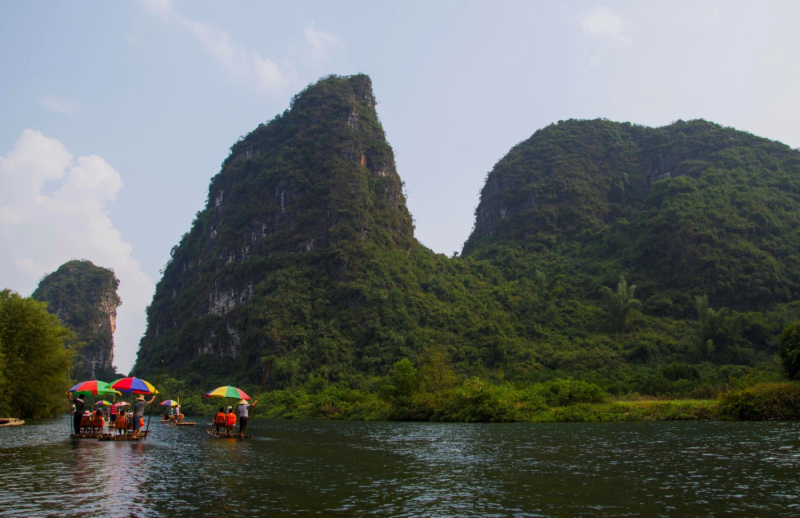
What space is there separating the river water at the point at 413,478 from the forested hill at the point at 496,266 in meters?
31.0

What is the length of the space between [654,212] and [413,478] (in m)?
102

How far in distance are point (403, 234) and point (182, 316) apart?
50.8 m

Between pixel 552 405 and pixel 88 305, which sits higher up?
pixel 88 305

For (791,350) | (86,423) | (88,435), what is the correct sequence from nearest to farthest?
(88,435) < (86,423) < (791,350)

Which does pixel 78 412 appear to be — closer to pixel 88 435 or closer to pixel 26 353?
pixel 88 435

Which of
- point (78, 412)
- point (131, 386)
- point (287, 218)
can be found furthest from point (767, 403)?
point (287, 218)

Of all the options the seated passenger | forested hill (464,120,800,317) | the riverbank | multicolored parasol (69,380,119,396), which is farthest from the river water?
forested hill (464,120,800,317)

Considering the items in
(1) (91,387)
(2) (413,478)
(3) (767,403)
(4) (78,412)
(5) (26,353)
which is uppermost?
(5) (26,353)

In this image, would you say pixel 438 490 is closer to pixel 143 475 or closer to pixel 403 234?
pixel 143 475

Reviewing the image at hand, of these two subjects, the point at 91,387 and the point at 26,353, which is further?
the point at 26,353

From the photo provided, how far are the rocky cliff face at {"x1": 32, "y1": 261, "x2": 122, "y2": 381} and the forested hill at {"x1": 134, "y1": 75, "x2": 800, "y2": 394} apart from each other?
2253 centimetres

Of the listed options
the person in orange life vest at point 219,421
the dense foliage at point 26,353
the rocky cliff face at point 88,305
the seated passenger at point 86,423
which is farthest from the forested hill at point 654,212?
the rocky cliff face at point 88,305

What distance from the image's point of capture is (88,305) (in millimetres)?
148250

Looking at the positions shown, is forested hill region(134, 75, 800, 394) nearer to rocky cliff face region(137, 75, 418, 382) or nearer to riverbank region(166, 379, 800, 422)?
rocky cliff face region(137, 75, 418, 382)
